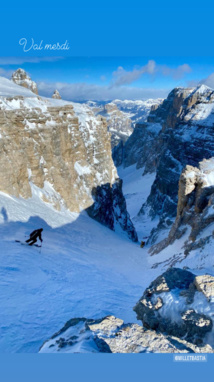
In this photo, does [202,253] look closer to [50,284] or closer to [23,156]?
[50,284]

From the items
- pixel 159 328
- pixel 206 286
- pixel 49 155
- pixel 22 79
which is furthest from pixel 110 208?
pixel 159 328

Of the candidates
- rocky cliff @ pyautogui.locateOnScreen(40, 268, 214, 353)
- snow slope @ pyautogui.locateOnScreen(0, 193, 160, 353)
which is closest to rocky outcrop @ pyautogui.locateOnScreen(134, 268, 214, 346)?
rocky cliff @ pyautogui.locateOnScreen(40, 268, 214, 353)

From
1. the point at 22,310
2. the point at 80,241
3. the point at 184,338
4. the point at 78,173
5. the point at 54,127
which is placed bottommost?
the point at 80,241

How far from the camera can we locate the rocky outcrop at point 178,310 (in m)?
6.63

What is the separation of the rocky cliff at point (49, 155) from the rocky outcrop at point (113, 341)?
21170mm

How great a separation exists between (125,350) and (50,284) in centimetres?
691

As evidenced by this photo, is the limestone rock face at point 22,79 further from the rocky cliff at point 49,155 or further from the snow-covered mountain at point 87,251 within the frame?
the rocky cliff at point 49,155

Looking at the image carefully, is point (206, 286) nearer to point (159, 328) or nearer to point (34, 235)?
point (159, 328)

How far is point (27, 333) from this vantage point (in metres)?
8.04

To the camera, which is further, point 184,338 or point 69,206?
point 69,206

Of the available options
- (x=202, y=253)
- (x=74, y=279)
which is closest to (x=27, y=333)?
(x=74, y=279)

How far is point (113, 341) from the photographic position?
5.90 meters

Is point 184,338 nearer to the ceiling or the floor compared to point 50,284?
nearer to the ceiling

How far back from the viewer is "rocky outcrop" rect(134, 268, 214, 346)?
663cm
